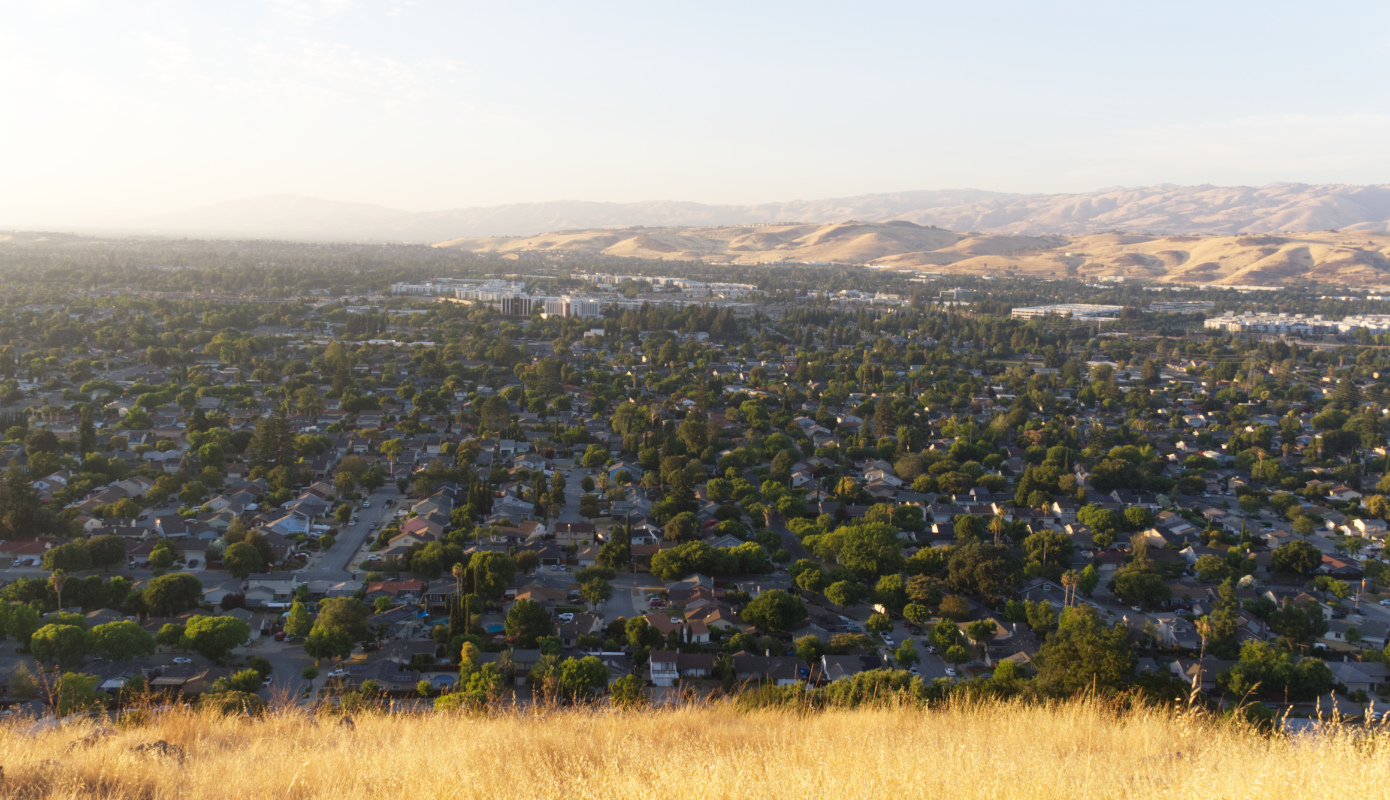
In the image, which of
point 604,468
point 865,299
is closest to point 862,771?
point 604,468

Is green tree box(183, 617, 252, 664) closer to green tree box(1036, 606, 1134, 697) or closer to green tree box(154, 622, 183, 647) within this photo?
green tree box(154, 622, 183, 647)

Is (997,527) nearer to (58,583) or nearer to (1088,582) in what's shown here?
(1088,582)

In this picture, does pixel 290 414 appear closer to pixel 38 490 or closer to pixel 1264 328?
pixel 38 490

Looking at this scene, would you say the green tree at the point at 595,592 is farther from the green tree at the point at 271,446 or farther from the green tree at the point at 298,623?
the green tree at the point at 271,446

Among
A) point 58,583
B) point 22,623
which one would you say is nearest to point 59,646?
point 22,623

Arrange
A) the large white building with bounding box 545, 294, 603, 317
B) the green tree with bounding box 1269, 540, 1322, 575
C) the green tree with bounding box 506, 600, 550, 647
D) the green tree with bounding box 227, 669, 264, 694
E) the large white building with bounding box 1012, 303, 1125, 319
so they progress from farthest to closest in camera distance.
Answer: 1. the large white building with bounding box 1012, 303, 1125, 319
2. the large white building with bounding box 545, 294, 603, 317
3. the green tree with bounding box 1269, 540, 1322, 575
4. the green tree with bounding box 506, 600, 550, 647
5. the green tree with bounding box 227, 669, 264, 694

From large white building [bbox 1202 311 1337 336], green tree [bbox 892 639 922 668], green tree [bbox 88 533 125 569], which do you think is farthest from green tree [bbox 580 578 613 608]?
large white building [bbox 1202 311 1337 336]
